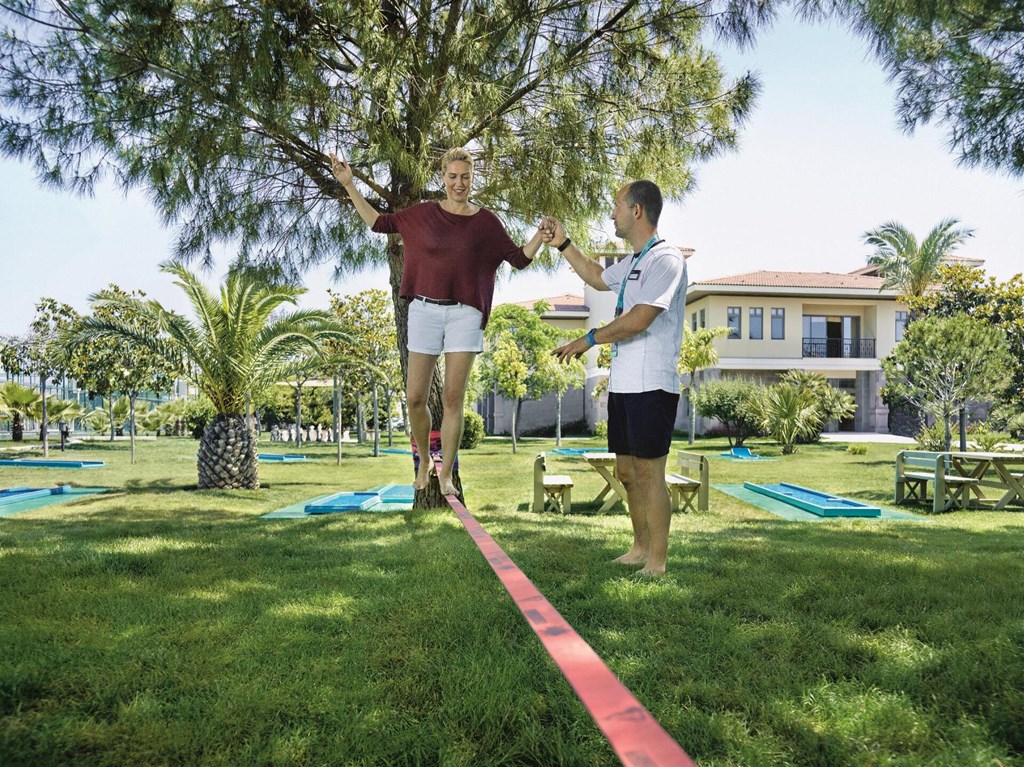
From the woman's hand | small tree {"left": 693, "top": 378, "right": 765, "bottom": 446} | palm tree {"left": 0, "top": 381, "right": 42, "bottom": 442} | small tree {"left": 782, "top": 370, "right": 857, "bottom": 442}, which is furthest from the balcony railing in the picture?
the woman's hand

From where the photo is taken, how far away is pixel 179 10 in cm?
579

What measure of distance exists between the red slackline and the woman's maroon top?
101 inches

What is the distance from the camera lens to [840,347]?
3447cm

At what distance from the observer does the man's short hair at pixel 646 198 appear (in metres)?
3.86

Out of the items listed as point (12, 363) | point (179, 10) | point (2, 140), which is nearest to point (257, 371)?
point (2, 140)

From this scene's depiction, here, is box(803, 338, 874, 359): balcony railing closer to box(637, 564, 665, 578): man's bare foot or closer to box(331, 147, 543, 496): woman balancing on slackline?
box(331, 147, 543, 496): woman balancing on slackline

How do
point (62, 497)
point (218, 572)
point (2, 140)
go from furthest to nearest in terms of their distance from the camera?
point (62, 497)
point (2, 140)
point (218, 572)

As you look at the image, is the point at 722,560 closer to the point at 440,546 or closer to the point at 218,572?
the point at 440,546

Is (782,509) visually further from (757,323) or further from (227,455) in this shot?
(757,323)

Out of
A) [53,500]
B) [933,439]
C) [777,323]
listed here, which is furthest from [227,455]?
[777,323]

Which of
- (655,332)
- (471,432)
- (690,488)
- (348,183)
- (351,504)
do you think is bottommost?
(351,504)

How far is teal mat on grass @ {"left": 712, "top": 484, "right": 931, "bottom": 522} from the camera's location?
420 inches

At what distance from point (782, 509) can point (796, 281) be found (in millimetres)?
24466

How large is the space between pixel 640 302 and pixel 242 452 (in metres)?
12.6
